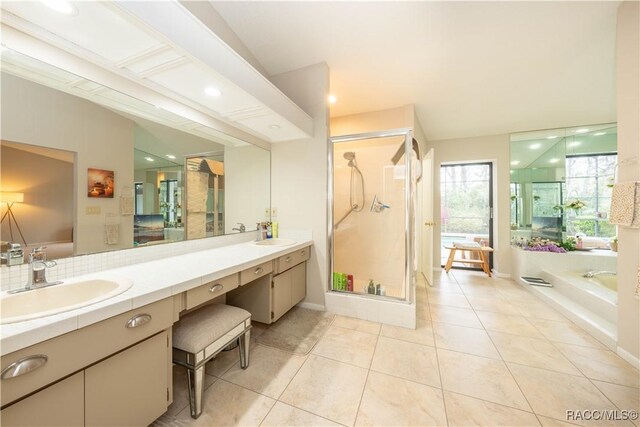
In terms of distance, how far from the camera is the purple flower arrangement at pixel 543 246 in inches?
135

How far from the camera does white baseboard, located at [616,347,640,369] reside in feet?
5.23

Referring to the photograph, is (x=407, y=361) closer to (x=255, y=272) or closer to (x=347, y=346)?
(x=347, y=346)

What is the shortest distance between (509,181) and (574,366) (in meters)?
3.29

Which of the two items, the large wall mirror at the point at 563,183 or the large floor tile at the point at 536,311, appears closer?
the large floor tile at the point at 536,311

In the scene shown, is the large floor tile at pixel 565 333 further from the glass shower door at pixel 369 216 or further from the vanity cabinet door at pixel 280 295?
the vanity cabinet door at pixel 280 295

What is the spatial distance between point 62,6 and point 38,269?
3.75 feet

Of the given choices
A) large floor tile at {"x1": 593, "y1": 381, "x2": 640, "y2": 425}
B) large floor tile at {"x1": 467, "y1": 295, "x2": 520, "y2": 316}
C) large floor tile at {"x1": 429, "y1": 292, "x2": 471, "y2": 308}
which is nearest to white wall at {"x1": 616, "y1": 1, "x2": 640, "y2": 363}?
A: large floor tile at {"x1": 593, "y1": 381, "x2": 640, "y2": 425}

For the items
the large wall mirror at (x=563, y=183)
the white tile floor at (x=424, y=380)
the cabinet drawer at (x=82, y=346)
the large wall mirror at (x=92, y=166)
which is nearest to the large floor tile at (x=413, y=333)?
the white tile floor at (x=424, y=380)

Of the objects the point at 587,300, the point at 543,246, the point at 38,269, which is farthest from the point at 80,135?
the point at 543,246

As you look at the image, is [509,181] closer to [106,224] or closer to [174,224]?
[174,224]

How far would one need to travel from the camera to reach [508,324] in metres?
2.26

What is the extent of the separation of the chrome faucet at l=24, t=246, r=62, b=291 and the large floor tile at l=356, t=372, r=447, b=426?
1698 millimetres

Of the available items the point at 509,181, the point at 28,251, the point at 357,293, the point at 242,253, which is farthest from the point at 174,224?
the point at 509,181

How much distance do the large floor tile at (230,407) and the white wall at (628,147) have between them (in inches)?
104
